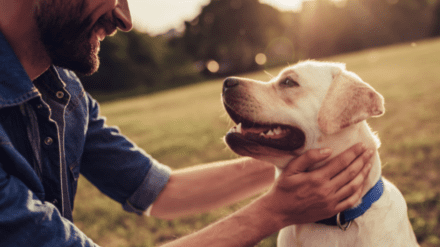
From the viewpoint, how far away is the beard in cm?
210

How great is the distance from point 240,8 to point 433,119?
36.7 metres

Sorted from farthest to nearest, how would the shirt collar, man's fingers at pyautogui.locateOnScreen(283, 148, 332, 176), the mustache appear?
the mustache
man's fingers at pyautogui.locateOnScreen(283, 148, 332, 176)
the shirt collar

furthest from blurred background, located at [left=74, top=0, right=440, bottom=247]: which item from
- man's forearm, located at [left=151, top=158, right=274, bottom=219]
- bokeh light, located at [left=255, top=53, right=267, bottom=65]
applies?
man's forearm, located at [left=151, top=158, right=274, bottom=219]

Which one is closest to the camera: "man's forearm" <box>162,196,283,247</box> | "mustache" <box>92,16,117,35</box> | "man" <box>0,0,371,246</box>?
"man" <box>0,0,371,246</box>

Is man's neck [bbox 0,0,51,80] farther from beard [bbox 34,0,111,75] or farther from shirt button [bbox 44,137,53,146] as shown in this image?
shirt button [bbox 44,137,53,146]

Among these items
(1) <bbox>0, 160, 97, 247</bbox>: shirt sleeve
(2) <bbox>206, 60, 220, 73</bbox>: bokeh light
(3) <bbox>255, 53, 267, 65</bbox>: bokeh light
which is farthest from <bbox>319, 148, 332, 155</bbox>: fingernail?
(2) <bbox>206, 60, 220, 73</bbox>: bokeh light

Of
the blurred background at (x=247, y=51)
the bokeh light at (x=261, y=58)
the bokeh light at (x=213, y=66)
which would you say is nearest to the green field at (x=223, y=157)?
Result: the blurred background at (x=247, y=51)

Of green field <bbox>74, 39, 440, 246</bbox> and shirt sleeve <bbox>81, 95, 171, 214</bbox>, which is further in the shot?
green field <bbox>74, 39, 440, 246</bbox>

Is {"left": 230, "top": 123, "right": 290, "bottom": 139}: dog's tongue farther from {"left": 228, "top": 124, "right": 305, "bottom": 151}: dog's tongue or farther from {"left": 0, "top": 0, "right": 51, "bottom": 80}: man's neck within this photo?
{"left": 0, "top": 0, "right": 51, "bottom": 80}: man's neck

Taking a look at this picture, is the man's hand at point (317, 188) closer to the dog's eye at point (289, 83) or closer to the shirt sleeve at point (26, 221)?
the dog's eye at point (289, 83)

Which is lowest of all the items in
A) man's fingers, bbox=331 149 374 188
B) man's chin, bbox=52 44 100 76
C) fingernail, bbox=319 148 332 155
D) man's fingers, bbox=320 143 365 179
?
man's fingers, bbox=331 149 374 188

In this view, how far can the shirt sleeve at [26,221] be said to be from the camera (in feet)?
4.82

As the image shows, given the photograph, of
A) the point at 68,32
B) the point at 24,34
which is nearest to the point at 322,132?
the point at 68,32

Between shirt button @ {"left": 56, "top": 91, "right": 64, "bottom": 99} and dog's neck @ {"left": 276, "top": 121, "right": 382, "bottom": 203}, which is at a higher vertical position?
shirt button @ {"left": 56, "top": 91, "right": 64, "bottom": 99}
